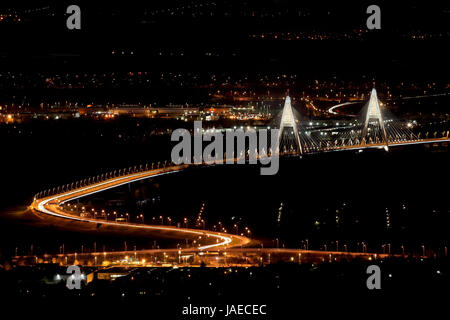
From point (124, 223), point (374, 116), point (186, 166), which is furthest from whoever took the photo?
point (374, 116)

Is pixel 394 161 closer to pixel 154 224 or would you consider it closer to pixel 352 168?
pixel 352 168

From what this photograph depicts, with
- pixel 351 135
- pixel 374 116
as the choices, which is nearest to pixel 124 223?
pixel 351 135

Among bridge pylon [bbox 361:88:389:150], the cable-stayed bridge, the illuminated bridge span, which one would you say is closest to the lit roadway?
the illuminated bridge span

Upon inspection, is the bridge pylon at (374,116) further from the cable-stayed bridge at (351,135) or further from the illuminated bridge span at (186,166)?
the illuminated bridge span at (186,166)

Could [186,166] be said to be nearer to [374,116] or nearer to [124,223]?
[124,223]

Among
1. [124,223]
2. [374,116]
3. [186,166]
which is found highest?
[374,116]

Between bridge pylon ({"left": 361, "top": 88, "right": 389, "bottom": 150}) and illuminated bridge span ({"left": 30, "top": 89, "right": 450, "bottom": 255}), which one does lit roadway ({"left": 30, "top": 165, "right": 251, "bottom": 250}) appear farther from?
bridge pylon ({"left": 361, "top": 88, "right": 389, "bottom": 150})

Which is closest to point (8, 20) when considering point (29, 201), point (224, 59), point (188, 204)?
point (29, 201)

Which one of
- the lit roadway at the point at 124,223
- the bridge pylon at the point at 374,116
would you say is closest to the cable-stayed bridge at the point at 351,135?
the bridge pylon at the point at 374,116
